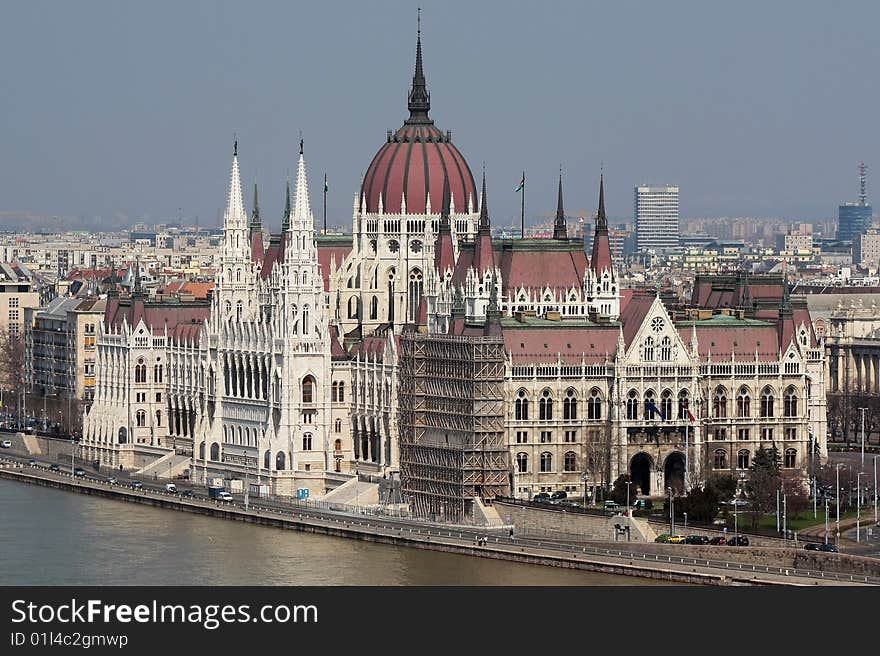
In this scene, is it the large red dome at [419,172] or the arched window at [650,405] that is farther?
the large red dome at [419,172]

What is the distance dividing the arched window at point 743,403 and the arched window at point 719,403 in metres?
0.61

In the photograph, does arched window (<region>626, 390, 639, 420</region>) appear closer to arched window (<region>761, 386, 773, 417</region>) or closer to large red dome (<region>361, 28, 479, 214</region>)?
arched window (<region>761, 386, 773, 417</region>)

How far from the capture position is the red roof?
17312 centimetres

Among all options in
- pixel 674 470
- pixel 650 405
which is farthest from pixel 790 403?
pixel 650 405

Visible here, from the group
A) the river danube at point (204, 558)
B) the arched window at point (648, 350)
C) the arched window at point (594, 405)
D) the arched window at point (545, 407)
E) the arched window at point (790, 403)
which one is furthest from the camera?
the arched window at point (790, 403)

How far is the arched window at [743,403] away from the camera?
157m

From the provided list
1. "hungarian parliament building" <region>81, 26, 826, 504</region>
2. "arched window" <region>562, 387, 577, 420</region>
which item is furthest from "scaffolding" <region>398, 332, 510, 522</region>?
"arched window" <region>562, 387, 577, 420</region>

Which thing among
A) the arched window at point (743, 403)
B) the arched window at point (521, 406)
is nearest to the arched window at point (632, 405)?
the arched window at point (521, 406)

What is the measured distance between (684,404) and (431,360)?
12.7 m

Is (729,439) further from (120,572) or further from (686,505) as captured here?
(120,572)

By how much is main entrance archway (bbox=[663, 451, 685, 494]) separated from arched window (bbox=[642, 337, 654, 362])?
4275 mm

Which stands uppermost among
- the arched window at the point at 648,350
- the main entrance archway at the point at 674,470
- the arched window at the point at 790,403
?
the arched window at the point at 648,350

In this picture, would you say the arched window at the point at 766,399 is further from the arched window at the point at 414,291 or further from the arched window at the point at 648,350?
the arched window at the point at 414,291
